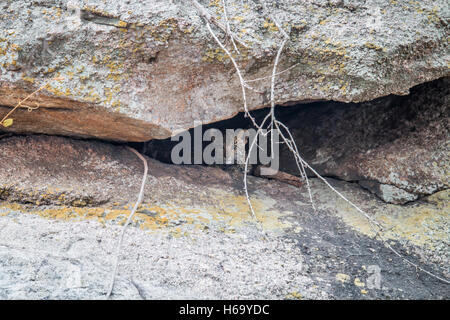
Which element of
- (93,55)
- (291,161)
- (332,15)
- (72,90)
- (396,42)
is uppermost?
(332,15)

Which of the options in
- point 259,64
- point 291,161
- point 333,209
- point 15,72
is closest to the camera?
point 15,72

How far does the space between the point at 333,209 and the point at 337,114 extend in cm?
58

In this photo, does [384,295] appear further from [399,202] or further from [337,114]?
[337,114]

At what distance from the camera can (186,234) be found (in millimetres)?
1317

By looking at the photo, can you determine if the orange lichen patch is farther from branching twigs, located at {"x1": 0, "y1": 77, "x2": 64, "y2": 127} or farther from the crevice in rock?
the crevice in rock

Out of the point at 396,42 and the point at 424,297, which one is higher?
the point at 396,42

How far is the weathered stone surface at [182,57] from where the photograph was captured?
1.31 m

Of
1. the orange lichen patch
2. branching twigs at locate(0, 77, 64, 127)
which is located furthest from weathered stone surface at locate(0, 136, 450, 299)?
branching twigs at locate(0, 77, 64, 127)

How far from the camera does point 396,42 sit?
4.54ft

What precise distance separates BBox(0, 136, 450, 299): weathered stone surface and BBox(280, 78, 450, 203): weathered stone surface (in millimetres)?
81

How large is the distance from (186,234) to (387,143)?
107 centimetres

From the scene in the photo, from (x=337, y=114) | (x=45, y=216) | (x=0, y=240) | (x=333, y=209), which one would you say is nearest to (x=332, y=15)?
(x=337, y=114)

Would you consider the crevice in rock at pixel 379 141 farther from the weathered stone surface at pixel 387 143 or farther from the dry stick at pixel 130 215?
the dry stick at pixel 130 215

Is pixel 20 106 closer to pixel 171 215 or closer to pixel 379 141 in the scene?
pixel 171 215
